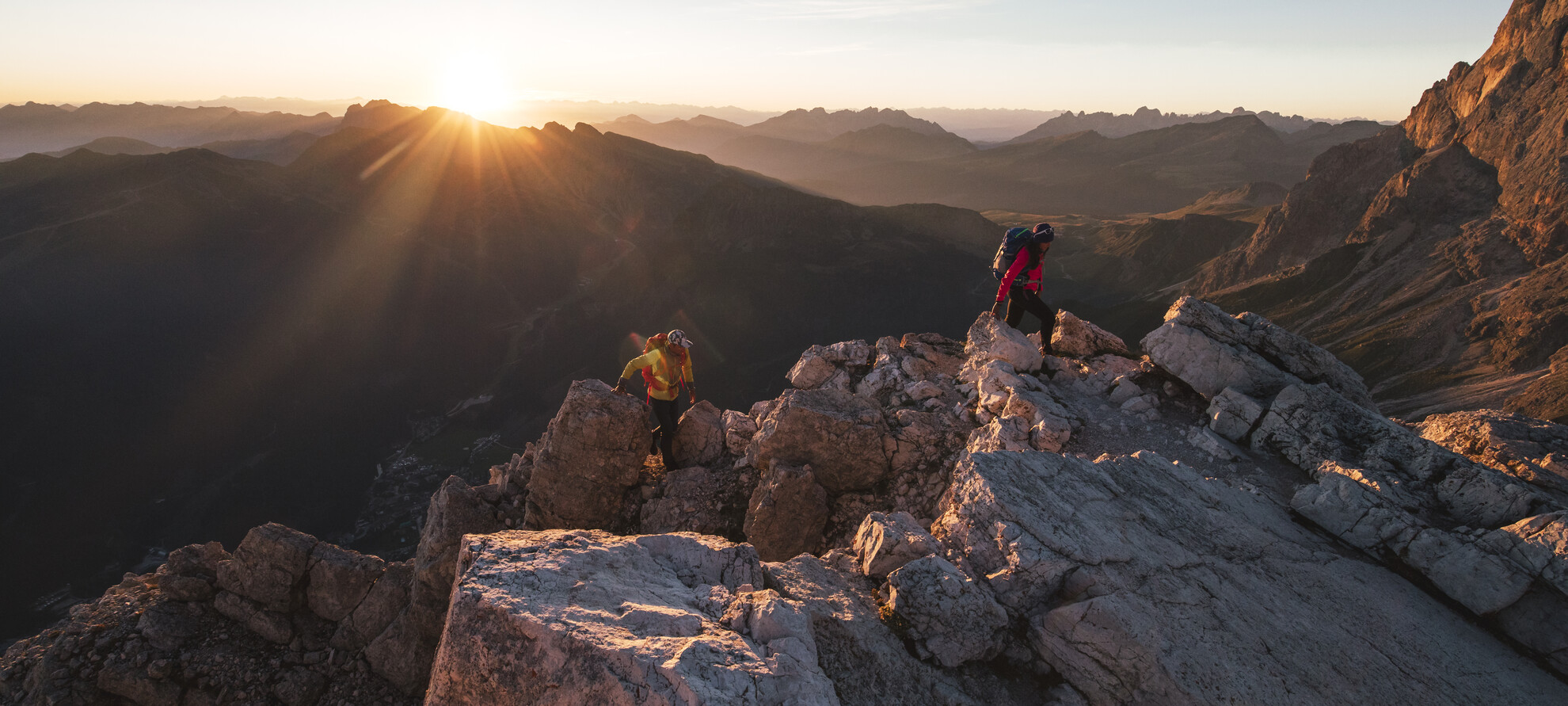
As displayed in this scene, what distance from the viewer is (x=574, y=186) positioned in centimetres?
11125

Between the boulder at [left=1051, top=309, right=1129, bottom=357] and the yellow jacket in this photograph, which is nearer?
the yellow jacket

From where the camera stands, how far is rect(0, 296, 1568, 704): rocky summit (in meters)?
5.57

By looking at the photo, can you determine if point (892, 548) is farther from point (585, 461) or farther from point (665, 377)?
point (585, 461)

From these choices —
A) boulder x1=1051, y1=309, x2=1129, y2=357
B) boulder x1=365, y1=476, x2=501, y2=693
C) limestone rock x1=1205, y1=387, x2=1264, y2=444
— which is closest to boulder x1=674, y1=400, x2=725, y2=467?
boulder x1=365, y1=476, x2=501, y2=693

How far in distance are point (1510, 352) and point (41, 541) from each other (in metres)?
87.8

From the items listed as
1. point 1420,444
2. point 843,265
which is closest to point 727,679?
point 1420,444

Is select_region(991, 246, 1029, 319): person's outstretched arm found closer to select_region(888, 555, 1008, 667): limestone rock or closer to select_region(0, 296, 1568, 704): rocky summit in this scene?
select_region(0, 296, 1568, 704): rocky summit

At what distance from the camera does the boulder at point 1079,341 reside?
508 inches

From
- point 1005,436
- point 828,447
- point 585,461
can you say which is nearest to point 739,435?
point 828,447

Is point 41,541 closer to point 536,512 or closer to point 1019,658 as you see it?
point 536,512

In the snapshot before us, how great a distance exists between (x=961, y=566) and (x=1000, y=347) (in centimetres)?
661

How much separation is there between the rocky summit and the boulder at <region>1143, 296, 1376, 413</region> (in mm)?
52

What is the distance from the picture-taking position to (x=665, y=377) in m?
11.3

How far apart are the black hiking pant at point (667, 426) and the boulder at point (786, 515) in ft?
7.34
